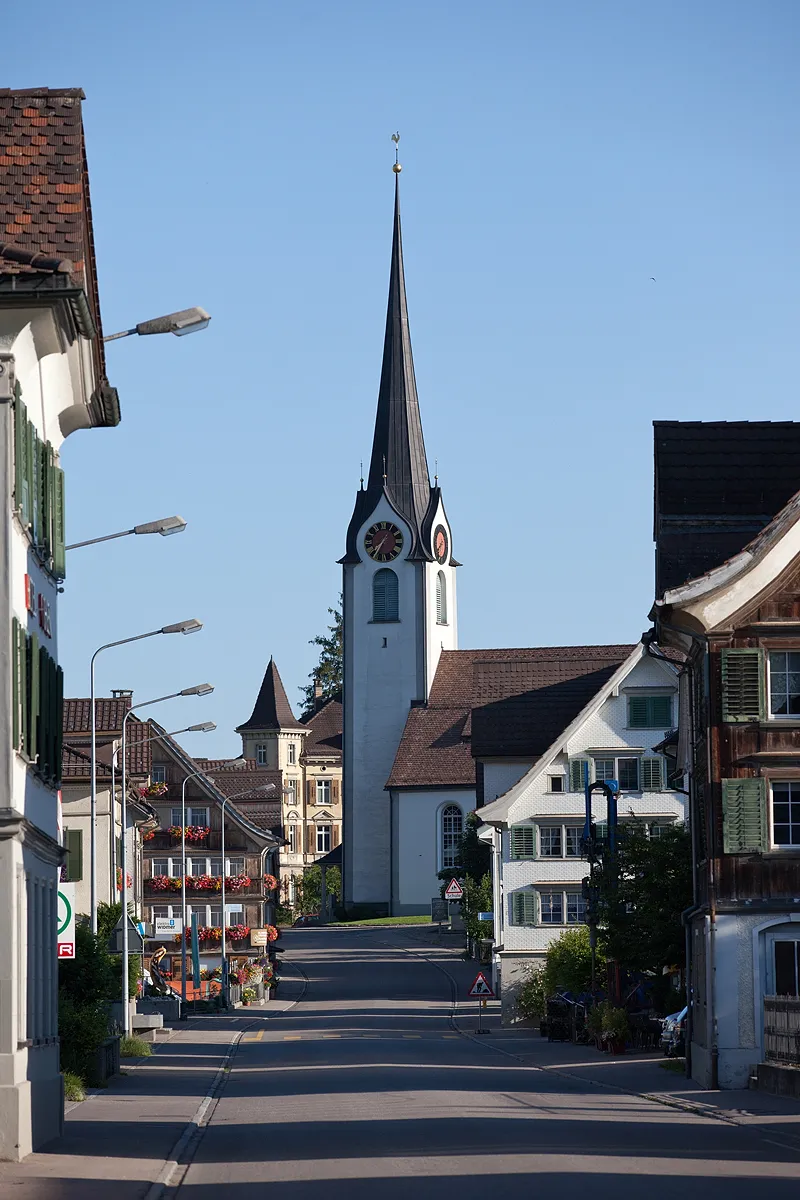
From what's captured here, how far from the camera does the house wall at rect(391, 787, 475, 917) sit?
11344 cm

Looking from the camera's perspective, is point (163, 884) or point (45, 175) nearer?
point (45, 175)

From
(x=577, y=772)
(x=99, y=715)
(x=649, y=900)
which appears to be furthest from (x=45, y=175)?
(x=99, y=715)

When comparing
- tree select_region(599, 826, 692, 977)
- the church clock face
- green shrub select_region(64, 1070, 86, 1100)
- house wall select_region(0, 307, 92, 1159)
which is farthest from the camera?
the church clock face

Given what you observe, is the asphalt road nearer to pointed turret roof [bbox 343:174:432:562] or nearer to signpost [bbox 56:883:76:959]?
signpost [bbox 56:883:76:959]

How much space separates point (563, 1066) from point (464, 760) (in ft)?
264

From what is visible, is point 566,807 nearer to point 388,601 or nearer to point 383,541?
point 388,601

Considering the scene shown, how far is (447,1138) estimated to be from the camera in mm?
19078

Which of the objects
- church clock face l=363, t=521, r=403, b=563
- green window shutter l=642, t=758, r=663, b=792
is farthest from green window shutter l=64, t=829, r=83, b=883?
church clock face l=363, t=521, r=403, b=563

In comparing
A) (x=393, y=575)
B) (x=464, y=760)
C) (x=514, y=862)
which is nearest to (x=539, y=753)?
(x=514, y=862)

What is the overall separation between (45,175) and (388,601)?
104808 mm

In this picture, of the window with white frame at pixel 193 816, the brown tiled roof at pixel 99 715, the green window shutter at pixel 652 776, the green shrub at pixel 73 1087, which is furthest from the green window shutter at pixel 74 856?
the window with white frame at pixel 193 816

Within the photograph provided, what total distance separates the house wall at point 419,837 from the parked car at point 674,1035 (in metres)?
77.5

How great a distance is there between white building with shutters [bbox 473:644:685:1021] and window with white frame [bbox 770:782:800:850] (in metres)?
25.1

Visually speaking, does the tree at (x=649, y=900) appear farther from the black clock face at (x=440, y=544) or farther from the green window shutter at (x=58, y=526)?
the black clock face at (x=440, y=544)
